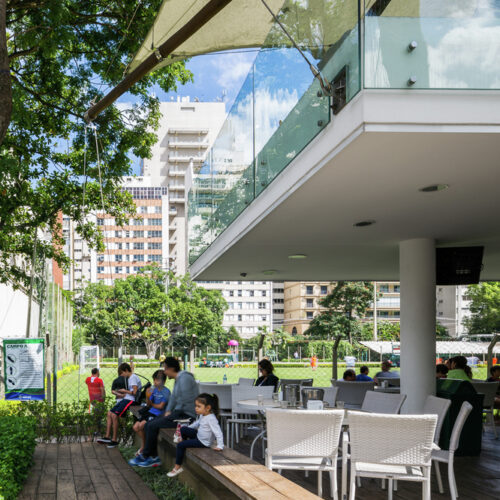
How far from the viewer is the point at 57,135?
15016 millimetres

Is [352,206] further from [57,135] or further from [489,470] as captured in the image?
[57,135]

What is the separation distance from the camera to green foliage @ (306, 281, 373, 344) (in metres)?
57.9

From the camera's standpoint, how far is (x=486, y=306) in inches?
2827

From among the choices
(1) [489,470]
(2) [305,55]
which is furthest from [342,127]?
(1) [489,470]

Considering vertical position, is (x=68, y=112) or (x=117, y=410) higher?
(x=68, y=112)

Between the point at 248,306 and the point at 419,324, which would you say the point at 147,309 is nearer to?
the point at 419,324

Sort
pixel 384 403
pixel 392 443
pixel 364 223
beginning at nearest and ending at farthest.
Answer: pixel 392 443
pixel 384 403
pixel 364 223

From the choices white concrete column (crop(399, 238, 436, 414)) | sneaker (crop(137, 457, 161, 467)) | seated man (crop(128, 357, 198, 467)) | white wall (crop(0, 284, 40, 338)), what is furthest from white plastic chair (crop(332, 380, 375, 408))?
white wall (crop(0, 284, 40, 338))

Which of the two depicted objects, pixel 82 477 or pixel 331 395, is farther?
pixel 331 395

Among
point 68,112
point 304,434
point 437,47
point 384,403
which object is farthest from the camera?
point 68,112

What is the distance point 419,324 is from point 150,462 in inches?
163

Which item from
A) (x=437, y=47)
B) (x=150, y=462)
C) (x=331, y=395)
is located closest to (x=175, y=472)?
(x=150, y=462)

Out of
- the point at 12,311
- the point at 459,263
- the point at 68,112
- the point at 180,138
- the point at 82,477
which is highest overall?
the point at 180,138

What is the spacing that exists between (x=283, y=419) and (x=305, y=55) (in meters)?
3.16
